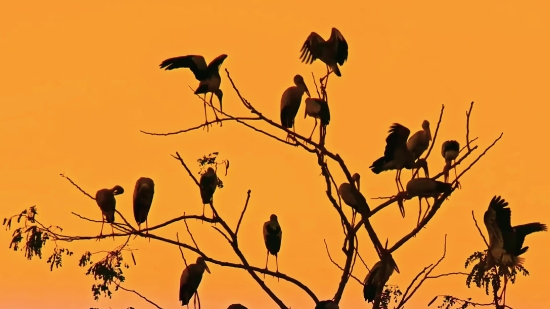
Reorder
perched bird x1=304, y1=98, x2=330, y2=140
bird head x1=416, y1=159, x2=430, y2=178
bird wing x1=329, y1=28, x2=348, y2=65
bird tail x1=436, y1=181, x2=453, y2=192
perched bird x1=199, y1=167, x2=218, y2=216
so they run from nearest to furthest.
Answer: bird tail x1=436, y1=181, x2=453, y2=192
perched bird x1=304, y1=98, x2=330, y2=140
perched bird x1=199, y1=167, x2=218, y2=216
bird head x1=416, y1=159, x2=430, y2=178
bird wing x1=329, y1=28, x2=348, y2=65

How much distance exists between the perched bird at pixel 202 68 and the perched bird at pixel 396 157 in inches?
73.7

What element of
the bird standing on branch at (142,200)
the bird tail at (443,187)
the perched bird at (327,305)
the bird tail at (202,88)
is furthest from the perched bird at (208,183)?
the bird tail at (443,187)

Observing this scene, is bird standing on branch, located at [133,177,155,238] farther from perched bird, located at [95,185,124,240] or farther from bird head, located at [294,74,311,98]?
bird head, located at [294,74,311,98]

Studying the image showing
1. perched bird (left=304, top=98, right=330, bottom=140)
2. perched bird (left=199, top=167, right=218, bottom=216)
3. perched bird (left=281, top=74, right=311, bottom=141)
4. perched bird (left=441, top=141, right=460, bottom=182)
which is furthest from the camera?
perched bird (left=441, top=141, right=460, bottom=182)

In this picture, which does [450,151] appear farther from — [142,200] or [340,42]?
[142,200]

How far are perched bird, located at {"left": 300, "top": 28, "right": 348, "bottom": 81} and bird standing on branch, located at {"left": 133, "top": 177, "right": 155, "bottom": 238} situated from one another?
1.88 metres

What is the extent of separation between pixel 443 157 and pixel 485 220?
109cm

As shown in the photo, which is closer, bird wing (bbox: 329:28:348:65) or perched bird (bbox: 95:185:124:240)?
perched bird (bbox: 95:185:124:240)

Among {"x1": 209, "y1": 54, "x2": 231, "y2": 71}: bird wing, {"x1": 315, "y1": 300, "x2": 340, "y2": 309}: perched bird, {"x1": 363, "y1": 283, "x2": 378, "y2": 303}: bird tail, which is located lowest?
{"x1": 315, "y1": 300, "x2": 340, "y2": 309}: perched bird

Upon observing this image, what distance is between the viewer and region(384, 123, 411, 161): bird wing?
1098 cm

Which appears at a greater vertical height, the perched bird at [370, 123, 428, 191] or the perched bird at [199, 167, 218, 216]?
the perched bird at [370, 123, 428, 191]

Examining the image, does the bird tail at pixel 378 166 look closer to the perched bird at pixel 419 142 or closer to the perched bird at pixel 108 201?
the perched bird at pixel 419 142

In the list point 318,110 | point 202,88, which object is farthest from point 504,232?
point 202,88

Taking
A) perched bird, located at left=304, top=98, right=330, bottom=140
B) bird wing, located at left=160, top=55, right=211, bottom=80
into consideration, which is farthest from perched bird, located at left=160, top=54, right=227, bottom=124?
perched bird, located at left=304, top=98, right=330, bottom=140
